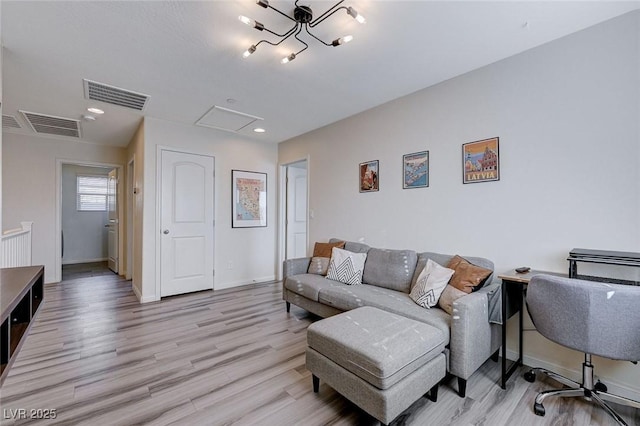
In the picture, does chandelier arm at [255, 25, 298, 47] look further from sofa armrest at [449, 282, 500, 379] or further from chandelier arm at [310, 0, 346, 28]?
sofa armrest at [449, 282, 500, 379]

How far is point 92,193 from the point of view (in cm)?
697

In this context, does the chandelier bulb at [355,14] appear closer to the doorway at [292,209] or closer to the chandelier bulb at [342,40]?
the chandelier bulb at [342,40]

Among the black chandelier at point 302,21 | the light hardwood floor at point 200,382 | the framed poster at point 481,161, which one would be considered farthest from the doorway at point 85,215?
the framed poster at point 481,161

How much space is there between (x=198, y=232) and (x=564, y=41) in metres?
4.52

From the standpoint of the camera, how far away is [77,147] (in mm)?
4859

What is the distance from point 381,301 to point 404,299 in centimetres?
22

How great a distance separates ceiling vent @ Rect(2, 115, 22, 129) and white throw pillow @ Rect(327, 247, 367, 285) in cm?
460

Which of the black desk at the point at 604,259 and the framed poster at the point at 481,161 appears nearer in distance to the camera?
the black desk at the point at 604,259

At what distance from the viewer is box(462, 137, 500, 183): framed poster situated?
2420 mm

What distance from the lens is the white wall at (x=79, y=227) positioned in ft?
21.9

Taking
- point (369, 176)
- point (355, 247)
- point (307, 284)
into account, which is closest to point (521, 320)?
point (355, 247)

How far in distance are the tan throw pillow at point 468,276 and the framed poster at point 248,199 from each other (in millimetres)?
3343

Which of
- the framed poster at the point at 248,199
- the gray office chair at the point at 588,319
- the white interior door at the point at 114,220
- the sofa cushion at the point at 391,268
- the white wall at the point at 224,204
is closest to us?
the gray office chair at the point at 588,319

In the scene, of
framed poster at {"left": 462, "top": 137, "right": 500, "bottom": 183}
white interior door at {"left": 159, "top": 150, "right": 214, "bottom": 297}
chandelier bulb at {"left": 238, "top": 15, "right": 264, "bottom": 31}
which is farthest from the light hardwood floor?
chandelier bulb at {"left": 238, "top": 15, "right": 264, "bottom": 31}
